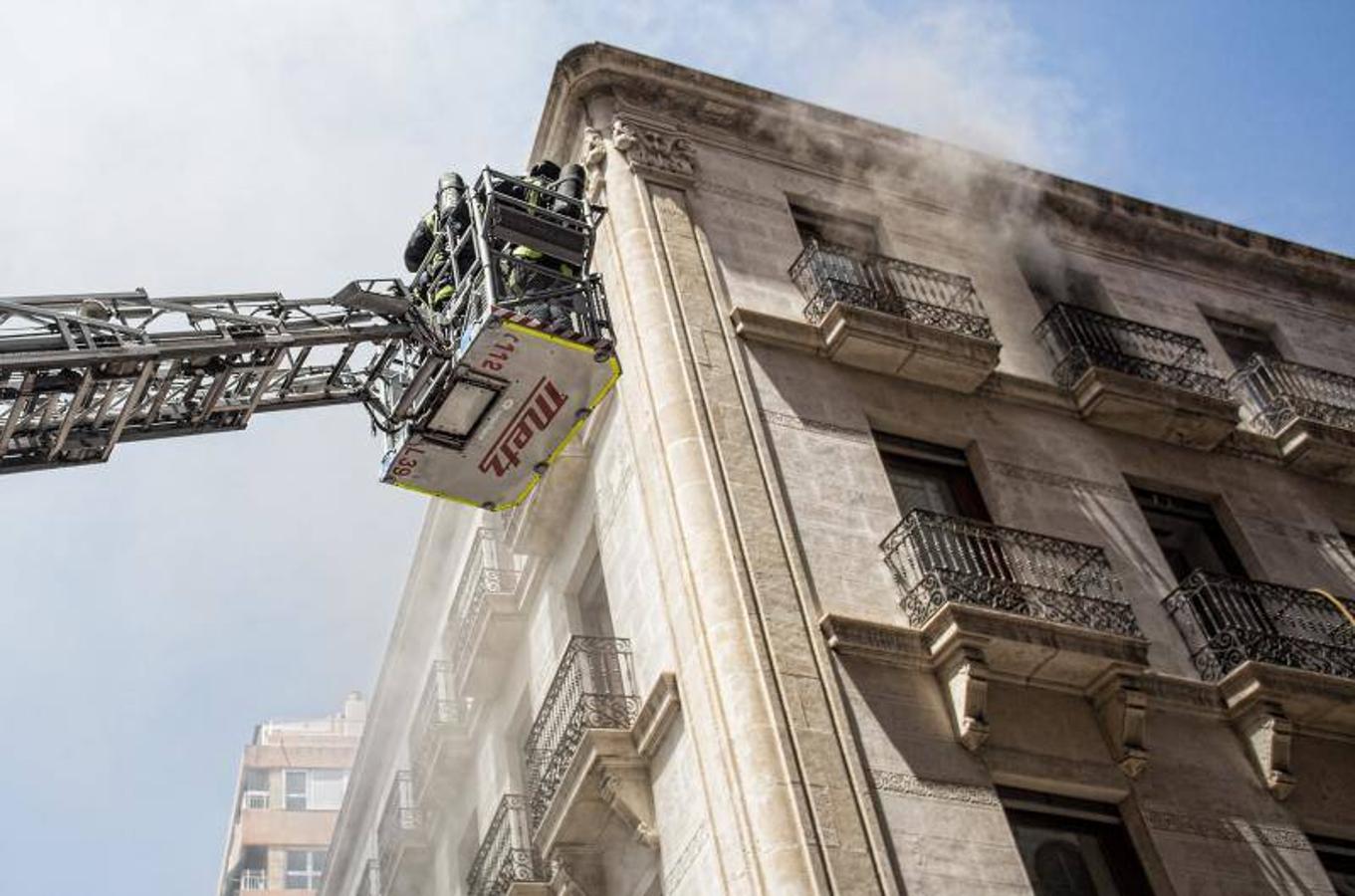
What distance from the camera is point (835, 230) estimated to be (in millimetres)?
19859

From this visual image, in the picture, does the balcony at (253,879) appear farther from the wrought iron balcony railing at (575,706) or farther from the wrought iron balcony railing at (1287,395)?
the wrought iron balcony railing at (1287,395)

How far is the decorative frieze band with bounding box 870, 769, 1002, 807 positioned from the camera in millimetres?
12797

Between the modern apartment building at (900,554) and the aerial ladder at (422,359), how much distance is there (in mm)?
1575

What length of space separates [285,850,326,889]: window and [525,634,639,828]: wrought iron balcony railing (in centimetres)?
5035

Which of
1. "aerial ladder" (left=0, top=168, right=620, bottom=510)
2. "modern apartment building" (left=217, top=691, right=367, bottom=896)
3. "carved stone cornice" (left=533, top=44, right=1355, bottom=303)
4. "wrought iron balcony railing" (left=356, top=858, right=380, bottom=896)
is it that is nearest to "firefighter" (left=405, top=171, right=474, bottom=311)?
"aerial ladder" (left=0, top=168, right=620, bottom=510)

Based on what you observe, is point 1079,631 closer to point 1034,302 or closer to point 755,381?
point 755,381

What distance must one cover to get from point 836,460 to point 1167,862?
489 cm

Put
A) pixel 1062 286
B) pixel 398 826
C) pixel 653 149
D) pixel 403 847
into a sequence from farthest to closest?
pixel 398 826 → pixel 403 847 → pixel 1062 286 → pixel 653 149

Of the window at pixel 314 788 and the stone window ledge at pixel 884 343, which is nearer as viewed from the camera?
the stone window ledge at pixel 884 343

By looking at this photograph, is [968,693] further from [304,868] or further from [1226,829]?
[304,868]

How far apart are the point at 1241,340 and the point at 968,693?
10674mm

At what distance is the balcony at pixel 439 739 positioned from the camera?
20.8 meters

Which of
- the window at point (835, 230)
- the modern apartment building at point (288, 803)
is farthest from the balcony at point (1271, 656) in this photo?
the modern apartment building at point (288, 803)

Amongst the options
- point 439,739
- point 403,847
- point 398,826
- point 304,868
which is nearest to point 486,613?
point 439,739
